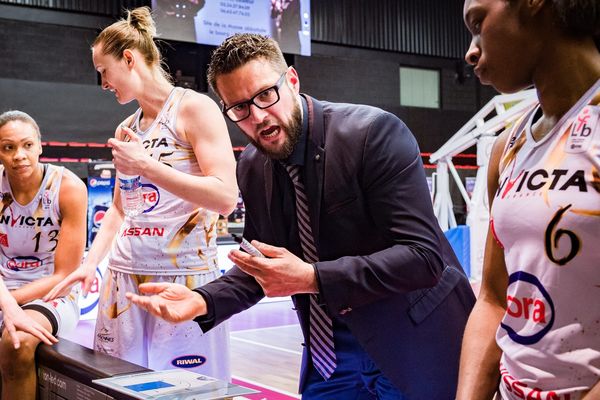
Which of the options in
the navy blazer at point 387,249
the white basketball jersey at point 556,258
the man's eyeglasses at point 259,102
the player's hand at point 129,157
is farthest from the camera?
the player's hand at point 129,157

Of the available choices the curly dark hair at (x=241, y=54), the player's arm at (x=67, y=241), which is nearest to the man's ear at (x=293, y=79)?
the curly dark hair at (x=241, y=54)

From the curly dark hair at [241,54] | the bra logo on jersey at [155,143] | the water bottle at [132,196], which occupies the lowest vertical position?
the water bottle at [132,196]

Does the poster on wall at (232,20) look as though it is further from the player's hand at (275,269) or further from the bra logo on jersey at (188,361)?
the player's hand at (275,269)

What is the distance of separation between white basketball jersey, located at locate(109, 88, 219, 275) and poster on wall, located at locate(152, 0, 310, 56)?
9.16 meters

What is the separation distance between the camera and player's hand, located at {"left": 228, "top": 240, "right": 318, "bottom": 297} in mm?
1516

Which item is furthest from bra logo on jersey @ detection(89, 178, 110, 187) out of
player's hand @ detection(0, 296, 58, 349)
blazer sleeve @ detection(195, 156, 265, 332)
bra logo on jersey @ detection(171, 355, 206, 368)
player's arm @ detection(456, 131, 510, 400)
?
player's arm @ detection(456, 131, 510, 400)

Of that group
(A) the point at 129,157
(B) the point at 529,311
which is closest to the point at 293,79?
(A) the point at 129,157

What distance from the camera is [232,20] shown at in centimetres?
1191

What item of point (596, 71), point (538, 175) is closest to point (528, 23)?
point (596, 71)

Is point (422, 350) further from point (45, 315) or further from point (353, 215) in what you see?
point (45, 315)

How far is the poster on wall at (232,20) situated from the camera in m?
11.5

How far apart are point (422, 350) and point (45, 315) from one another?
162 centimetres

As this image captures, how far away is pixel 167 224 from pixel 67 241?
0.80 m

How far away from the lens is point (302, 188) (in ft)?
5.91
